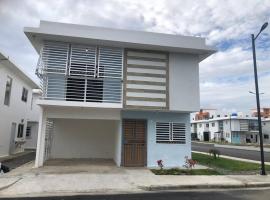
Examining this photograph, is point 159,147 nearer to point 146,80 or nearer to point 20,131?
point 146,80

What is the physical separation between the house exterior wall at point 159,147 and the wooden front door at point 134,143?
0.89 feet

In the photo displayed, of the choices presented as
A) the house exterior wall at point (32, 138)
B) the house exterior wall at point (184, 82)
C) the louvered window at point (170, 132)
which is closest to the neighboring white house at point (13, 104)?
the house exterior wall at point (32, 138)

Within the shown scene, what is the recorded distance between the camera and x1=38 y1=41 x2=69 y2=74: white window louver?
13.0 metres

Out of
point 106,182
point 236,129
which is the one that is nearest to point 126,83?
point 106,182

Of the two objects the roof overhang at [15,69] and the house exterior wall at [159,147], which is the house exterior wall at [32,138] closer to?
the roof overhang at [15,69]

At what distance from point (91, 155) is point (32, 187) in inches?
337

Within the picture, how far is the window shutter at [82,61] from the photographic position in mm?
13266

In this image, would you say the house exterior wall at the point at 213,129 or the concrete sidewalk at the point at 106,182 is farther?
the house exterior wall at the point at 213,129

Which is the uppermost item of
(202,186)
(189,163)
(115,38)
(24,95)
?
(115,38)

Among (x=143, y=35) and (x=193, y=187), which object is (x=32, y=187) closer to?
(x=193, y=187)

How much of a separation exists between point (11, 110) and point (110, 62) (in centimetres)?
986

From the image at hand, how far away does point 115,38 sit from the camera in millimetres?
13227

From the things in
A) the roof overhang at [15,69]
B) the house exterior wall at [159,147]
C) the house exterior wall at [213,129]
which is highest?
the roof overhang at [15,69]

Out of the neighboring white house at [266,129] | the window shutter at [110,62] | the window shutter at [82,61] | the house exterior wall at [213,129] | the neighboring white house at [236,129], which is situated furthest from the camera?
the house exterior wall at [213,129]
